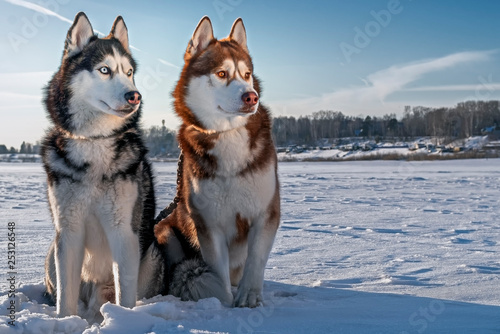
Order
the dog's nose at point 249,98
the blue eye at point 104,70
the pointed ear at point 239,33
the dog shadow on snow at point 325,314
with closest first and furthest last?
the dog shadow on snow at point 325,314 < the blue eye at point 104,70 < the dog's nose at point 249,98 < the pointed ear at point 239,33

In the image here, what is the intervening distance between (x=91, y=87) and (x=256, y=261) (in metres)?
1.69

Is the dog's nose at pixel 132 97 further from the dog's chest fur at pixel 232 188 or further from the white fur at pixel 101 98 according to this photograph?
the dog's chest fur at pixel 232 188

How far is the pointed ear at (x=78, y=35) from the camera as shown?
3.09 metres

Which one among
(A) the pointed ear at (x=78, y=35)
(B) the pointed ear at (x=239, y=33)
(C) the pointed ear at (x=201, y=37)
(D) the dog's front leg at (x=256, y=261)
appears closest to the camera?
(A) the pointed ear at (x=78, y=35)

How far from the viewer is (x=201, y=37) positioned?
11.8 ft

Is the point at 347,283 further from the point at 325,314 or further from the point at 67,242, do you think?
the point at 67,242

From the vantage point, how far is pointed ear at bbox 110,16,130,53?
3268 mm

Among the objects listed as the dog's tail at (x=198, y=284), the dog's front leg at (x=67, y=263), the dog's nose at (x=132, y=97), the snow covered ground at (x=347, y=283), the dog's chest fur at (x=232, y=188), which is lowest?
the snow covered ground at (x=347, y=283)

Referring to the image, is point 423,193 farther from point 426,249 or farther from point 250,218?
point 250,218

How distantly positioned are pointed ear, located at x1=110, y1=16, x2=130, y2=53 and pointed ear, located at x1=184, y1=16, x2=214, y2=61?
0.54 m

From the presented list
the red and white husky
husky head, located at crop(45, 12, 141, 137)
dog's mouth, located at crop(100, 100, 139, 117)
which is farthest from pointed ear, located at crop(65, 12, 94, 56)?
the red and white husky

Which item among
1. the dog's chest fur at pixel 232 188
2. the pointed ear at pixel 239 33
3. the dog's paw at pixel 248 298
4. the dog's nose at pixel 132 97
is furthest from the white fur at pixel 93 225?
the pointed ear at pixel 239 33

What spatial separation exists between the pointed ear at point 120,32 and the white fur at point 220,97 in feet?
1.86

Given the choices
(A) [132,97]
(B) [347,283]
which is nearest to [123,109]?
(A) [132,97]
